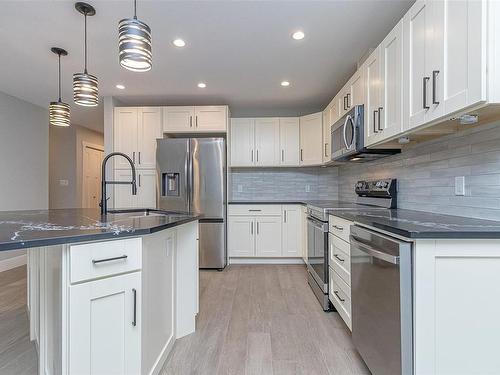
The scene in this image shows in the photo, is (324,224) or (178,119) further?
(178,119)

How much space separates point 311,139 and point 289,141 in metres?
0.34

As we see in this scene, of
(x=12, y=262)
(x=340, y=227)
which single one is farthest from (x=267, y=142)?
(x=12, y=262)

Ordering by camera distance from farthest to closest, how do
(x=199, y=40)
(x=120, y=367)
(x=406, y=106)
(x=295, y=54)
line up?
(x=295, y=54) → (x=199, y=40) → (x=406, y=106) → (x=120, y=367)

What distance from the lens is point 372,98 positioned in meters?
2.27

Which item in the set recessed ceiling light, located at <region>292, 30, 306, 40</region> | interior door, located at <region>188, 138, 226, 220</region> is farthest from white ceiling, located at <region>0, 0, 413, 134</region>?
interior door, located at <region>188, 138, 226, 220</region>

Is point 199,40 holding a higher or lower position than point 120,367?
higher

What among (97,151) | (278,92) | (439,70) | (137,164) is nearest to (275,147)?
(278,92)

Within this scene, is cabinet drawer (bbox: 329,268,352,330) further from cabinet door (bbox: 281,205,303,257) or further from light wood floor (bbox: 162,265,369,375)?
cabinet door (bbox: 281,205,303,257)

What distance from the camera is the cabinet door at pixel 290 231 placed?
161 inches

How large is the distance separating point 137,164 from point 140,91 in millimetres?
1000

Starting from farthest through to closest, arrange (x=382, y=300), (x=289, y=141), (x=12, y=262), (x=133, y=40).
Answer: (x=289, y=141) → (x=12, y=262) → (x=133, y=40) → (x=382, y=300)

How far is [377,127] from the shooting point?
2.16 m

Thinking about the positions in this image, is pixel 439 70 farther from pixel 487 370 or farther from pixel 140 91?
pixel 140 91

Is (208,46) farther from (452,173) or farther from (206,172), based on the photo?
(452,173)
